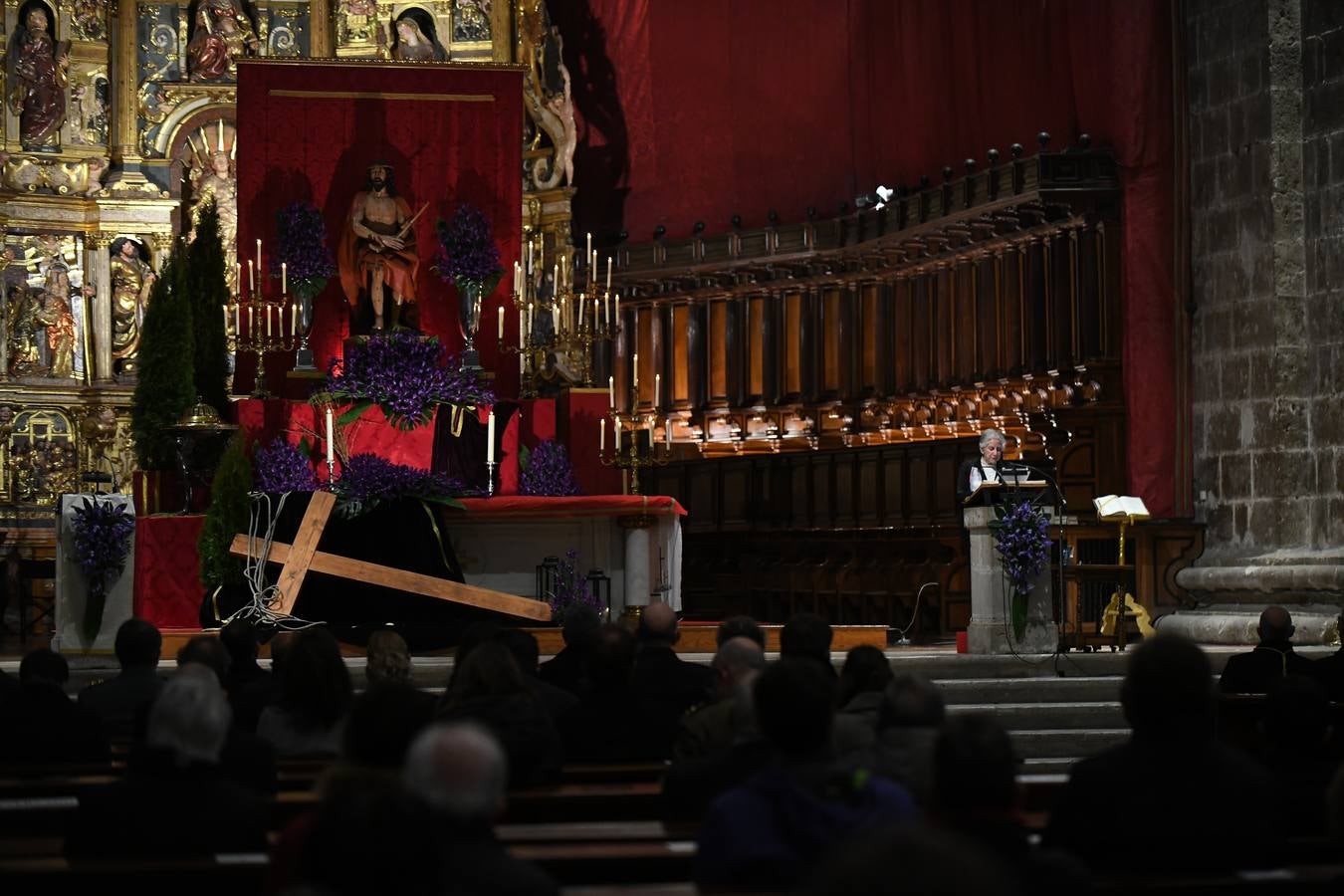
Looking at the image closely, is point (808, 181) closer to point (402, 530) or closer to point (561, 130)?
point (561, 130)

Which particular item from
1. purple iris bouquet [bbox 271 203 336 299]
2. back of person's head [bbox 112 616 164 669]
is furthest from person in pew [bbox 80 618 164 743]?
purple iris bouquet [bbox 271 203 336 299]

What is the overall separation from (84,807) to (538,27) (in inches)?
564

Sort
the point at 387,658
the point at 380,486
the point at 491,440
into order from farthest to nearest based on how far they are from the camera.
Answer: the point at 491,440 < the point at 380,486 < the point at 387,658

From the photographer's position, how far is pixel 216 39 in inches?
705

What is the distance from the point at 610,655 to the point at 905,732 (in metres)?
1.57

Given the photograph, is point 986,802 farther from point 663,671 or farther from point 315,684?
point 663,671

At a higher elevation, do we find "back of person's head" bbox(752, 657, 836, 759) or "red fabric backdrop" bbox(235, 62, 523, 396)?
"red fabric backdrop" bbox(235, 62, 523, 396)

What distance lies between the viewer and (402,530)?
1125 cm

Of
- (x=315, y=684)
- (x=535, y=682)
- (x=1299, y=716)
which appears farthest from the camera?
(x=535, y=682)

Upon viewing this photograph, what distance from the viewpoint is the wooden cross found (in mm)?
10969

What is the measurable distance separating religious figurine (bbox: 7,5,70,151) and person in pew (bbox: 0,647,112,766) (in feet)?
41.7

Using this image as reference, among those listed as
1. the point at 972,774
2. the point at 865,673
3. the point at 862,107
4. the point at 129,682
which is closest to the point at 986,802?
the point at 972,774

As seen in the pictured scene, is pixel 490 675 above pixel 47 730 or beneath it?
above

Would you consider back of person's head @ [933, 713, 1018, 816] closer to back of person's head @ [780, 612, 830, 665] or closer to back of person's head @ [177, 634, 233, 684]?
back of person's head @ [780, 612, 830, 665]
